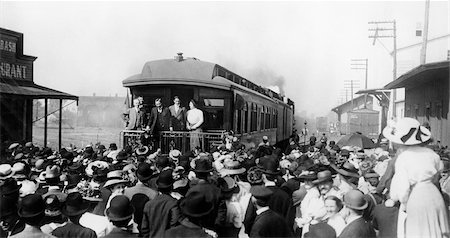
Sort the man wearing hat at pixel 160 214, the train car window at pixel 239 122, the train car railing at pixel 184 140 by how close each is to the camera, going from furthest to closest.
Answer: the train car window at pixel 239 122
the train car railing at pixel 184 140
the man wearing hat at pixel 160 214

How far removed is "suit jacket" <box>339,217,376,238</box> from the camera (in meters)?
3.56

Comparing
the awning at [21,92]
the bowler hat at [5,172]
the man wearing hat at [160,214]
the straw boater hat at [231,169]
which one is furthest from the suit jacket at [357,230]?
the awning at [21,92]

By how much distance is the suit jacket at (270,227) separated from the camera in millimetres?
3506

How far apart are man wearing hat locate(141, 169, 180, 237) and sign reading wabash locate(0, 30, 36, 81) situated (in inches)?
531

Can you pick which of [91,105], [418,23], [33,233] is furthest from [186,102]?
[91,105]

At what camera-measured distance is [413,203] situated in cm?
352

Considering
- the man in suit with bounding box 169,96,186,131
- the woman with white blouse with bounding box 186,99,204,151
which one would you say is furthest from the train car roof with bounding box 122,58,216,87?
the woman with white blouse with bounding box 186,99,204,151

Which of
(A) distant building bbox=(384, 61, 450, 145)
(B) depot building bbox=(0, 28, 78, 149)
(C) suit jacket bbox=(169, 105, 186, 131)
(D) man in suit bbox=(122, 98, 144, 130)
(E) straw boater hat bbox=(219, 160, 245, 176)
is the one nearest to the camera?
(E) straw boater hat bbox=(219, 160, 245, 176)

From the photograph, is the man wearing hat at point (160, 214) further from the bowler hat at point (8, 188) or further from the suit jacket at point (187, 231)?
the bowler hat at point (8, 188)

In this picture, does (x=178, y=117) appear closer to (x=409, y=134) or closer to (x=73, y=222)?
(x=73, y=222)

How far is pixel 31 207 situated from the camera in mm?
3396

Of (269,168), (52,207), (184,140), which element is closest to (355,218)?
(269,168)

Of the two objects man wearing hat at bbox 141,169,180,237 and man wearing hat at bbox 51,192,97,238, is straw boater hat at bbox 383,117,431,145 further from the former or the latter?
man wearing hat at bbox 51,192,97,238

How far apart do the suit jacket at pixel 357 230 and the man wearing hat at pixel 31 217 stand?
2330 millimetres
